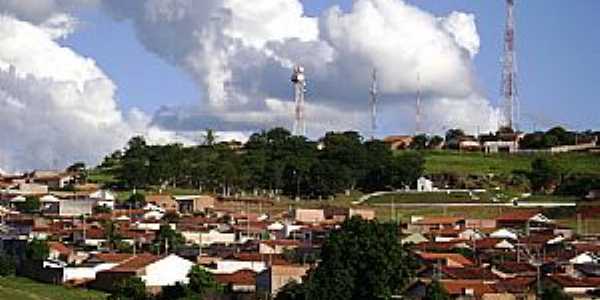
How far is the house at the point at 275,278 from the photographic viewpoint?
4016 cm

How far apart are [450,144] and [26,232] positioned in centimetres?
5335

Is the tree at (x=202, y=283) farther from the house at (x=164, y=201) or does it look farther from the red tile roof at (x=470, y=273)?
the house at (x=164, y=201)

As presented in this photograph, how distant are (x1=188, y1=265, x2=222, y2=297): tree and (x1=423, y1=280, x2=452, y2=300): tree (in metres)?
7.57

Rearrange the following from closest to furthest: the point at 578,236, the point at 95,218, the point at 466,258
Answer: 1. the point at 466,258
2. the point at 578,236
3. the point at 95,218

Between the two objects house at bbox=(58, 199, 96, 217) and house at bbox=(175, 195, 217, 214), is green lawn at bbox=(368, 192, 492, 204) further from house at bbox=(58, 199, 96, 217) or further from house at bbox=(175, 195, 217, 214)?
house at bbox=(58, 199, 96, 217)

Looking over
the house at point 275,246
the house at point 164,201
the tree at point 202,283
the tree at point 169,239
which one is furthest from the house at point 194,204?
the tree at point 202,283

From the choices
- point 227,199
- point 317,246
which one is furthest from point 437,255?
point 227,199

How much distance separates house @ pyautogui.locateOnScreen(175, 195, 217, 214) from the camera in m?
73.2

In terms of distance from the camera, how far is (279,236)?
194 ft

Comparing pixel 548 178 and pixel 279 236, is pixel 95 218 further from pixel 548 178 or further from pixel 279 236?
pixel 548 178

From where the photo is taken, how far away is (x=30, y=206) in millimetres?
75000

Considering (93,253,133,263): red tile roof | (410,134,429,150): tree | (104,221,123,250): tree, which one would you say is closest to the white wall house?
(93,253,133,263): red tile roof

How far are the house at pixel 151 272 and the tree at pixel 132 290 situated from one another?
5.41ft

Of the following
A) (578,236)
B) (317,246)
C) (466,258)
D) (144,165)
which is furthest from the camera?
(144,165)
